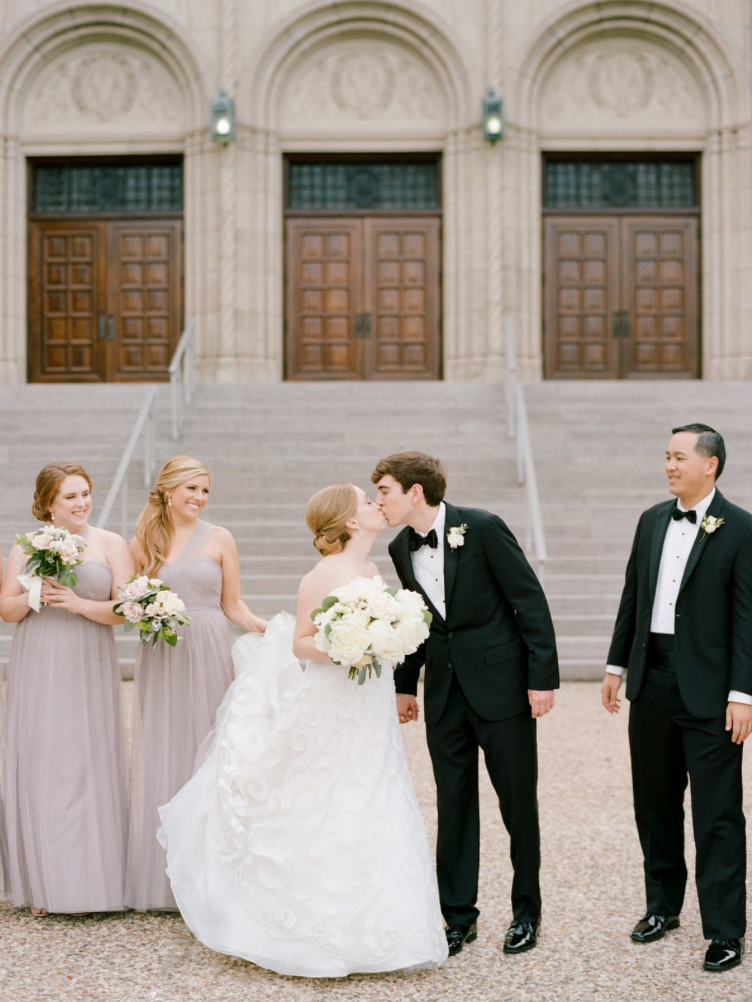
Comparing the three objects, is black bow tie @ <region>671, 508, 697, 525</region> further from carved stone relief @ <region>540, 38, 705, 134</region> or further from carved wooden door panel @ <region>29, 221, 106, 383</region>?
carved wooden door panel @ <region>29, 221, 106, 383</region>

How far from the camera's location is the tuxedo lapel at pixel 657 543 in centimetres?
397

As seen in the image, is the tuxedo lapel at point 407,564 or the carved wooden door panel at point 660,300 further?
the carved wooden door panel at point 660,300

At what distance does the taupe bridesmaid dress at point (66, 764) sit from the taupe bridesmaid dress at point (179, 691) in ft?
0.34

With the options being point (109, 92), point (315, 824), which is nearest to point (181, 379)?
point (109, 92)

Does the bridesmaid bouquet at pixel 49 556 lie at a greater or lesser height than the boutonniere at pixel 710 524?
lesser

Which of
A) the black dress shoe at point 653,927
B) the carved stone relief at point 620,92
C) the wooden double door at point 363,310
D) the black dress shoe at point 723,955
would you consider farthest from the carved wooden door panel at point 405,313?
the black dress shoe at point 723,955

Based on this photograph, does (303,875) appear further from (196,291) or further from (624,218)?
(624,218)

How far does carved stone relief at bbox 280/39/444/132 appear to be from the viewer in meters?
17.0

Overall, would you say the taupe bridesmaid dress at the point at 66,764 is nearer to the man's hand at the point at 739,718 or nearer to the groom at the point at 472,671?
the groom at the point at 472,671

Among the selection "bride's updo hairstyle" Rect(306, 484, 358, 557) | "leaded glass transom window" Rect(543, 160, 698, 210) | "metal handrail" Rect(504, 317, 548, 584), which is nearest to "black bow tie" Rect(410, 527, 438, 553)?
"bride's updo hairstyle" Rect(306, 484, 358, 557)

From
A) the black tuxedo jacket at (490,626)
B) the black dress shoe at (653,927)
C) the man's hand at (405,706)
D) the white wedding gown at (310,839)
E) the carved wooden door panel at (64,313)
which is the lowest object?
the black dress shoe at (653,927)

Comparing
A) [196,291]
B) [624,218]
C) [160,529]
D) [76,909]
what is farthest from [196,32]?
[76,909]

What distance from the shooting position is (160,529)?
4543mm

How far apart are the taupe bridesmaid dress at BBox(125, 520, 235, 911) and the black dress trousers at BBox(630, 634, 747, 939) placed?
1.77 meters
